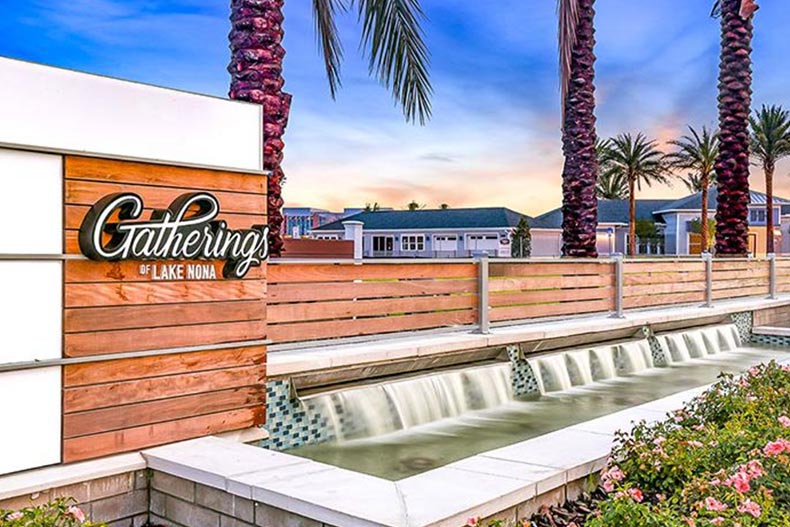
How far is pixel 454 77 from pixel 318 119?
4.53 m

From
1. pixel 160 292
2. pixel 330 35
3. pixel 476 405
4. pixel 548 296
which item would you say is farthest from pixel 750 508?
pixel 330 35

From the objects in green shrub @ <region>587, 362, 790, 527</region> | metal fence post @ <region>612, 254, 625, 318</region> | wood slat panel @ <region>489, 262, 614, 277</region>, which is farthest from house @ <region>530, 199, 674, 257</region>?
green shrub @ <region>587, 362, 790, 527</region>

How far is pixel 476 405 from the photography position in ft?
28.6

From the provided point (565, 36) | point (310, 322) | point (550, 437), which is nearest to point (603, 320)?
point (565, 36)

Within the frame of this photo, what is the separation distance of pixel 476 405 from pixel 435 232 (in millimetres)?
43652

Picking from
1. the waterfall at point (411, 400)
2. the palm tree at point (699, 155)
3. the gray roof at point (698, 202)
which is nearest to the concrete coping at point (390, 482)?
the waterfall at point (411, 400)

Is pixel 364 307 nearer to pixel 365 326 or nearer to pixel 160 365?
pixel 365 326

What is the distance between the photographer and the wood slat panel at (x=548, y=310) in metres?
10.1

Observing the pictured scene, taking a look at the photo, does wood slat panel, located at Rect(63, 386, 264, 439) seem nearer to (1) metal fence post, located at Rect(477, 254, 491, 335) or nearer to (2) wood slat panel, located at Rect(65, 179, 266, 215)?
(2) wood slat panel, located at Rect(65, 179, 266, 215)

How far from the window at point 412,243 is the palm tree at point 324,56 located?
41119 mm

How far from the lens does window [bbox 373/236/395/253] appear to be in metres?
54.7

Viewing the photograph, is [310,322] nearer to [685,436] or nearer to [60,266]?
[60,266]

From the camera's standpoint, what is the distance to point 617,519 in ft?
12.1

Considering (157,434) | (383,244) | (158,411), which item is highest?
(383,244)
